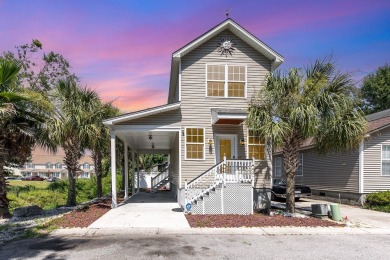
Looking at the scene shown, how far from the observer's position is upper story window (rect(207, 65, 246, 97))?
1617 centimetres

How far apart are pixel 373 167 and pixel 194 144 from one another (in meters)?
10.8

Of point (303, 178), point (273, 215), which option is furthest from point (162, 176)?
point (273, 215)

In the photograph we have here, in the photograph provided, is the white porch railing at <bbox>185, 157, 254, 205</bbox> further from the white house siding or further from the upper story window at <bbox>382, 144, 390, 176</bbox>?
the upper story window at <bbox>382, 144, 390, 176</bbox>

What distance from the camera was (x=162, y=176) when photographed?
27672 millimetres

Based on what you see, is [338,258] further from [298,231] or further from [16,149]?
[16,149]

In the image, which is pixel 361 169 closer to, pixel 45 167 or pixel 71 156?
pixel 71 156

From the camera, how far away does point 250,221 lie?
39.2 feet

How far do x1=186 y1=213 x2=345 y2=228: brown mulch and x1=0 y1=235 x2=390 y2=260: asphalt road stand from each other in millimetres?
1585

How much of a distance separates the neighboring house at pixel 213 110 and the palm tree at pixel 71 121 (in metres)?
1.58

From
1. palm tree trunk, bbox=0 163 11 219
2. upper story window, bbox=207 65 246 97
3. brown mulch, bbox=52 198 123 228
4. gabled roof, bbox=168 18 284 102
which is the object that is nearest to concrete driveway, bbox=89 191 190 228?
brown mulch, bbox=52 198 123 228

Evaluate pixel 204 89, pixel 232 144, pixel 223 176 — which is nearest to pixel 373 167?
pixel 232 144

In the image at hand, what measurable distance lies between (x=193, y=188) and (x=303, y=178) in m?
13.4

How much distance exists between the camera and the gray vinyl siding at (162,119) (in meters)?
15.5

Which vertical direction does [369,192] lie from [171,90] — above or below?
below
